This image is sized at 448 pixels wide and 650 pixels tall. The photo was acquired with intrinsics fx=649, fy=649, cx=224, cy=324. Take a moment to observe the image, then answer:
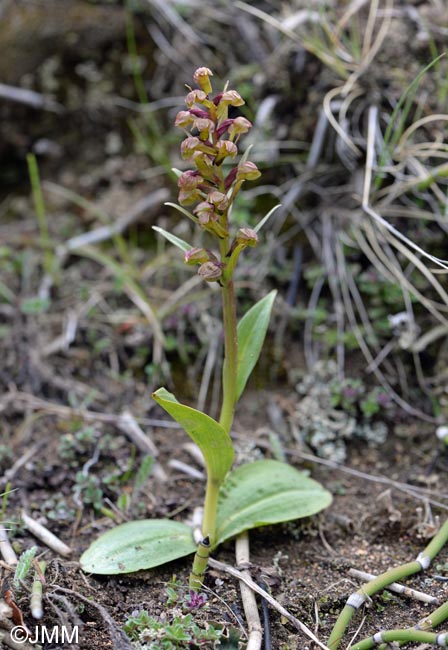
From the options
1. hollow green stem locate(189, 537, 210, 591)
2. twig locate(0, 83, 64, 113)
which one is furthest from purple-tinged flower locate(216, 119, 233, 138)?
twig locate(0, 83, 64, 113)

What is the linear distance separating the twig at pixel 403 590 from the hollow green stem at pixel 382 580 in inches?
1.0

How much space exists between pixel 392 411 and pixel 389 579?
0.95 meters

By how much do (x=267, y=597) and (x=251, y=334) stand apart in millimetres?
804

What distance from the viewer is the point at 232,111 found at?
3.68 m

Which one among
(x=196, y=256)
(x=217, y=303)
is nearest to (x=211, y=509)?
(x=196, y=256)

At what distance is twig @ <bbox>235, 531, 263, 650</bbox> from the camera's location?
1.80 m

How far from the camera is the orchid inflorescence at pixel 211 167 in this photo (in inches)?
68.2

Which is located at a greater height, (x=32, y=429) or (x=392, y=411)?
(x=392, y=411)

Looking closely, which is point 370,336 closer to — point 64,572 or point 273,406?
point 273,406

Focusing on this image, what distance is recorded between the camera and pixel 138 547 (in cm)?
210

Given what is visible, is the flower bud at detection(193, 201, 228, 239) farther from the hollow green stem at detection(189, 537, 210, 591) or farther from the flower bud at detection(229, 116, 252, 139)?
the hollow green stem at detection(189, 537, 210, 591)

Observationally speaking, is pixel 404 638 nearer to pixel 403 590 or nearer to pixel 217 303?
pixel 403 590

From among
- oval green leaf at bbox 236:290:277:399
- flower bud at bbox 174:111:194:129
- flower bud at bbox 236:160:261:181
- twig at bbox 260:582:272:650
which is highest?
flower bud at bbox 174:111:194:129

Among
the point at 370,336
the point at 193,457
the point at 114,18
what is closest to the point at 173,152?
the point at 114,18
